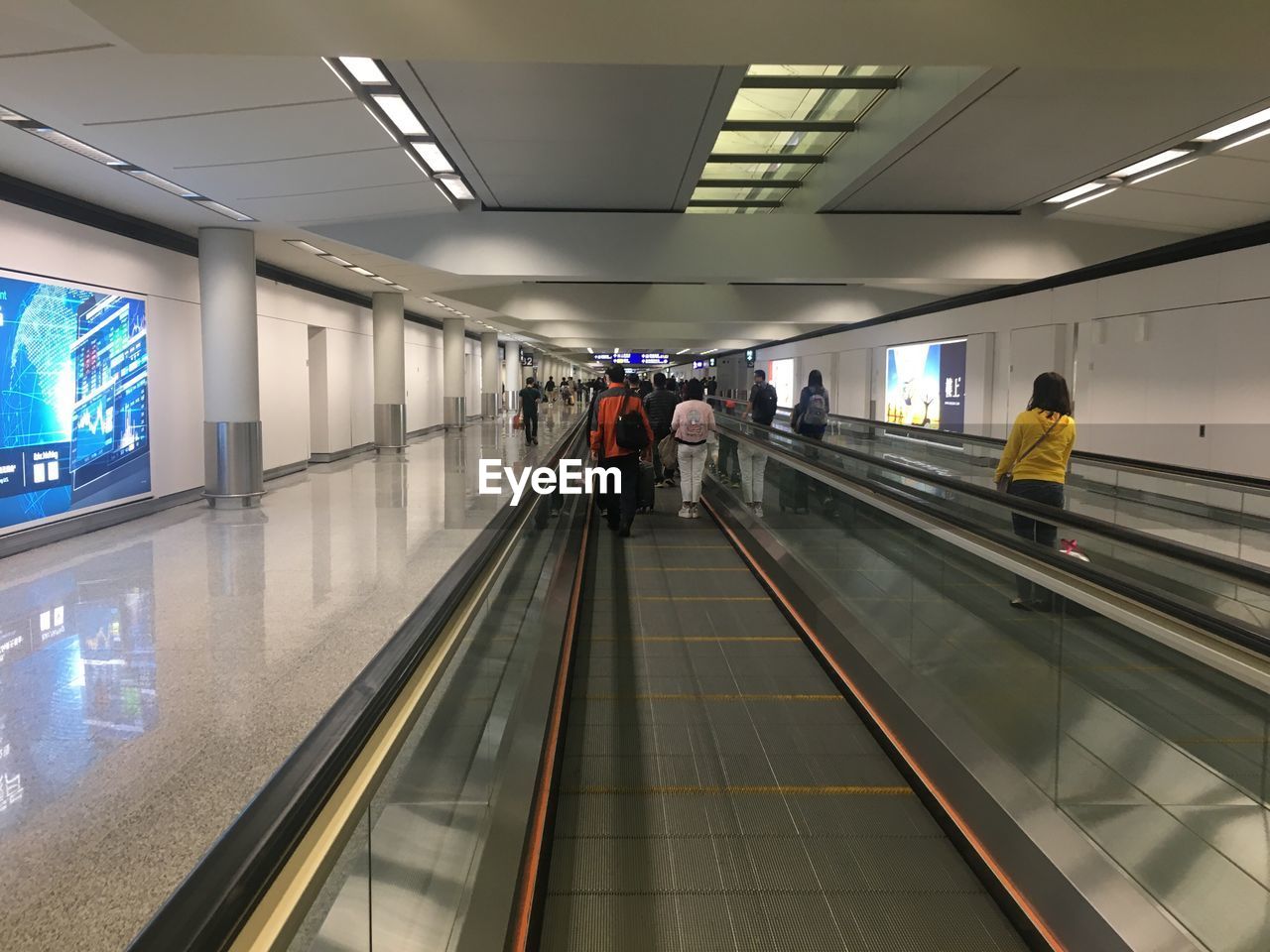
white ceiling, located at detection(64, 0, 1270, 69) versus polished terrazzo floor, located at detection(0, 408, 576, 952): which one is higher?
white ceiling, located at detection(64, 0, 1270, 69)

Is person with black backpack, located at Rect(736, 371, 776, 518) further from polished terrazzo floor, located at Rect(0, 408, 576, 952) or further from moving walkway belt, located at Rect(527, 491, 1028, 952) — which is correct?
moving walkway belt, located at Rect(527, 491, 1028, 952)

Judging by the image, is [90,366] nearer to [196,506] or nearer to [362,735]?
[196,506]

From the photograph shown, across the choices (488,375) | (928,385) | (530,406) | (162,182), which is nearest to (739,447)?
(162,182)

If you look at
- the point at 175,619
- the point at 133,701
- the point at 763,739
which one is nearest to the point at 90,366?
the point at 175,619

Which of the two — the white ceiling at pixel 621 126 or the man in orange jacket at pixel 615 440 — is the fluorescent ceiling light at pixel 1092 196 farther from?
the man in orange jacket at pixel 615 440

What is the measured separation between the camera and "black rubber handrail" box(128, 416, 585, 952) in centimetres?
114

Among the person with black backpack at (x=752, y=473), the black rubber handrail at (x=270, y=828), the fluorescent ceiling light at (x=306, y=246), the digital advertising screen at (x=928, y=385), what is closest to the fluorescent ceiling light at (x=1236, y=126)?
the person with black backpack at (x=752, y=473)

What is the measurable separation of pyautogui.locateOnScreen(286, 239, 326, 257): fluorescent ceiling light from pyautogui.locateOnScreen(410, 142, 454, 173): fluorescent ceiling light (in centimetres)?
425

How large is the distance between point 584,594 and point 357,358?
15643 millimetres

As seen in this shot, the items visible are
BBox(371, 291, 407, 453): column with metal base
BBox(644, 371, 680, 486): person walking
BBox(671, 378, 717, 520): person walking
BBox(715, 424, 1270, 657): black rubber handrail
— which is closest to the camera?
BBox(715, 424, 1270, 657): black rubber handrail

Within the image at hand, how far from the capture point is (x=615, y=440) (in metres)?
9.50

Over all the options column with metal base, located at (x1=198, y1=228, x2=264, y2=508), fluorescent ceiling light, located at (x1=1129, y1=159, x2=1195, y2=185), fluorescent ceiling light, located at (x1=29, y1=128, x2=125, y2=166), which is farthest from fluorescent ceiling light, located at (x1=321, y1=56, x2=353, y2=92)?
fluorescent ceiling light, located at (x1=1129, y1=159, x2=1195, y2=185)

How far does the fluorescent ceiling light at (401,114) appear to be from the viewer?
713cm

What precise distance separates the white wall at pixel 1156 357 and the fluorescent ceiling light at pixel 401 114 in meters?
8.62
